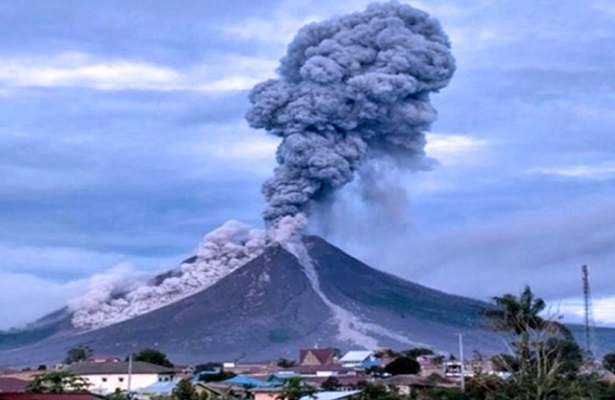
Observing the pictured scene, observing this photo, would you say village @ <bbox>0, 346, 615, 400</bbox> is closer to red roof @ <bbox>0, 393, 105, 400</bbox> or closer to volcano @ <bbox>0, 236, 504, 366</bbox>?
red roof @ <bbox>0, 393, 105, 400</bbox>

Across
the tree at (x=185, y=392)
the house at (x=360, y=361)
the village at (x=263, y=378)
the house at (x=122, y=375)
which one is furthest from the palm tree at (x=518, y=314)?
the house at (x=360, y=361)

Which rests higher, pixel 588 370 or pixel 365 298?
pixel 365 298

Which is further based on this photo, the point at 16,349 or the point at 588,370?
the point at 16,349

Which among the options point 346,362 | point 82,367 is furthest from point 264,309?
point 82,367

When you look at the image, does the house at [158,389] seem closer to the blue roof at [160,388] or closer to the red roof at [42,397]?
the blue roof at [160,388]

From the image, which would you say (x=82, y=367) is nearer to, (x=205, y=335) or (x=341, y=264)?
(x=205, y=335)

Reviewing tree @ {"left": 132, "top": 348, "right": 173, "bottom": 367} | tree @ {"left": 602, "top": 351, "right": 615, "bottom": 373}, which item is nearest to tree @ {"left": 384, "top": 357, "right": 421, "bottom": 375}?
tree @ {"left": 602, "top": 351, "right": 615, "bottom": 373}
